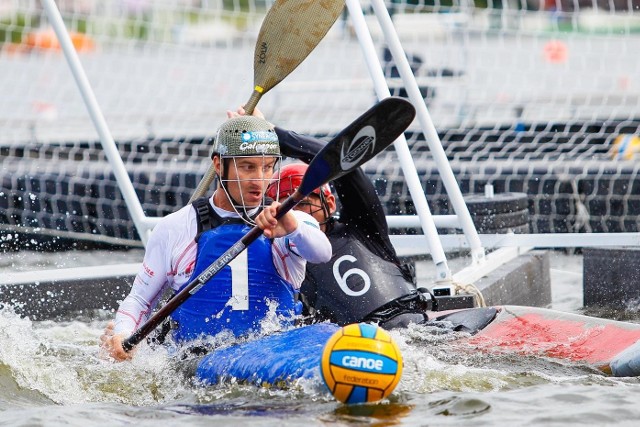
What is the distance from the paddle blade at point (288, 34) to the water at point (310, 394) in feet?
5.35

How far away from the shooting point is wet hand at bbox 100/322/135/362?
4846 mm

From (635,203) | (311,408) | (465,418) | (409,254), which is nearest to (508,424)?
(465,418)

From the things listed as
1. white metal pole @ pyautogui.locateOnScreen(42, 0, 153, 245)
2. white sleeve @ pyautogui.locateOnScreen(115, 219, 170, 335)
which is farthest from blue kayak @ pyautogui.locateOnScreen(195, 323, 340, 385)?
white metal pole @ pyautogui.locateOnScreen(42, 0, 153, 245)

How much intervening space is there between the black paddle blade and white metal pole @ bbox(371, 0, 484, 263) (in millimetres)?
1817


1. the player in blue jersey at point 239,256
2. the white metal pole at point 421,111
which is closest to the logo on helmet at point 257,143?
the player in blue jersey at point 239,256

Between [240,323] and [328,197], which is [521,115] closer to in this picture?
[328,197]

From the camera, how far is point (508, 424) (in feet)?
13.3

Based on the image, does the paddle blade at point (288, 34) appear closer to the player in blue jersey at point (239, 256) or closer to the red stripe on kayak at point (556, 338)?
the player in blue jersey at point (239, 256)

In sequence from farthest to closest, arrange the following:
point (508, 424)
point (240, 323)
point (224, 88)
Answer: point (224, 88)
point (240, 323)
point (508, 424)

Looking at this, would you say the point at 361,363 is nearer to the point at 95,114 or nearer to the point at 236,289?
the point at 236,289

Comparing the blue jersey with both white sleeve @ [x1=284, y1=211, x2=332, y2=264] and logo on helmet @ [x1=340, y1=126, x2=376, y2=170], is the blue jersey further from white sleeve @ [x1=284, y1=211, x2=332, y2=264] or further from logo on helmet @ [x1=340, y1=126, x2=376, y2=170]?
logo on helmet @ [x1=340, y1=126, x2=376, y2=170]

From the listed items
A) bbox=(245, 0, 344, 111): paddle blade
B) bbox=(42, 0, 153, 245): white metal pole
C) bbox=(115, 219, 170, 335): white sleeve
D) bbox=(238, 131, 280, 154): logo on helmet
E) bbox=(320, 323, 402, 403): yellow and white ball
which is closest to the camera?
bbox=(320, 323, 402, 403): yellow and white ball

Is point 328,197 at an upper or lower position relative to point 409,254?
upper

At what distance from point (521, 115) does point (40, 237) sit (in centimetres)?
564
